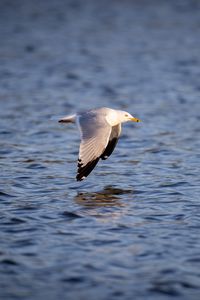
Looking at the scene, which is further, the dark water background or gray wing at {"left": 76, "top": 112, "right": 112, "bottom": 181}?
gray wing at {"left": 76, "top": 112, "right": 112, "bottom": 181}

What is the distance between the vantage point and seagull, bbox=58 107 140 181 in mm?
7699

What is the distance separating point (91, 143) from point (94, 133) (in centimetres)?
15

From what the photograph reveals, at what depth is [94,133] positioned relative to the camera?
7.87 meters

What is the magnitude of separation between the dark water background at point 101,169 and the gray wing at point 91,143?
1.15ft

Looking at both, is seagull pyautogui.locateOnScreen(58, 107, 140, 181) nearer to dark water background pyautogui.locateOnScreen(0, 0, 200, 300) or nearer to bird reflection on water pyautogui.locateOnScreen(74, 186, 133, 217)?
bird reflection on water pyautogui.locateOnScreen(74, 186, 133, 217)

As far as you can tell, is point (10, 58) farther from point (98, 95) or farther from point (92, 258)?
point (92, 258)

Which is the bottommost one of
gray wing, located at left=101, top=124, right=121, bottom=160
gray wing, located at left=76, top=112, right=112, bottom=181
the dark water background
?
the dark water background

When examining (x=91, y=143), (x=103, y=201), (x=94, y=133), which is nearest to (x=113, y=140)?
(x=94, y=133)

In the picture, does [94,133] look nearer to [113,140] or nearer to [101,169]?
[113,140]

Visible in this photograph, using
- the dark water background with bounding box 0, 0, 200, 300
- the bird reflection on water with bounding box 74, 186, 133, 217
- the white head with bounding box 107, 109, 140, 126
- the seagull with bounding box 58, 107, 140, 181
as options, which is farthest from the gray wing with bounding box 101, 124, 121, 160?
the bird reflection on water with bounding box 74, 186, 133, 217

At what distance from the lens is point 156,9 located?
21.8 meters

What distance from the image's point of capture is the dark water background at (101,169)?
19.0ft

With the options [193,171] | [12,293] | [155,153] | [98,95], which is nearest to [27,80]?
[98,95]

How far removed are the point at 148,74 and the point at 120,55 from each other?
2029 mm
